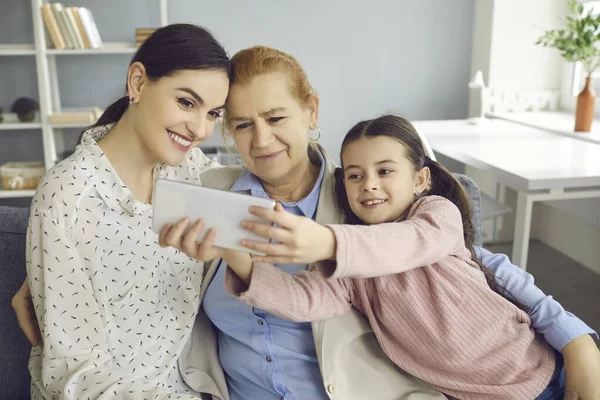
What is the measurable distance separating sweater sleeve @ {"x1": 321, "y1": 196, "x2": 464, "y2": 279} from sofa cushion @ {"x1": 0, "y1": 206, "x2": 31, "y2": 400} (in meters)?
0.79

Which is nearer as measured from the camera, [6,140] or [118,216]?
[118,216]

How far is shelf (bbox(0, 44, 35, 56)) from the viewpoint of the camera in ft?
11.2

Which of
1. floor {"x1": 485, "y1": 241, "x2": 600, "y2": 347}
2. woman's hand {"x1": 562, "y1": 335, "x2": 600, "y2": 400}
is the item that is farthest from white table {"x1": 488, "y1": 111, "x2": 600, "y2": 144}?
woman's hand {"x1": 562, "y1": 335, "x2": 600, "y2": 400}

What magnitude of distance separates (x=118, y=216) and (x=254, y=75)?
1.34 feet

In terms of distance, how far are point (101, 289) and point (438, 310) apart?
64cm

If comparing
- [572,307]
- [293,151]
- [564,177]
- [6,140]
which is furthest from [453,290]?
[6,140]

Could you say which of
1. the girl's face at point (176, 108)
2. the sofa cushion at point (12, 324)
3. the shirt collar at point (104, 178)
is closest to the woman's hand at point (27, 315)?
the sofa cushion at point (12, 324)

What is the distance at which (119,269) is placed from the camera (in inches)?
46.3

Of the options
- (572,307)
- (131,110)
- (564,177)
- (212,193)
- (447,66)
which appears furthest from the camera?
(447,66)

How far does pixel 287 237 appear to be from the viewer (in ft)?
2.83

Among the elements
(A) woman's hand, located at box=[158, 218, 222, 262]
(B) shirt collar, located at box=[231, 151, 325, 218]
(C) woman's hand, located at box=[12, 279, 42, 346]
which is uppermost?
(A) woman's hand, located at box=[158, 218, 222, 262]

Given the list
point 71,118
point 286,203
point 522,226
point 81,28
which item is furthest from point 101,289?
point 81,28

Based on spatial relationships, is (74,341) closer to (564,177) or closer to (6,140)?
(564,177)

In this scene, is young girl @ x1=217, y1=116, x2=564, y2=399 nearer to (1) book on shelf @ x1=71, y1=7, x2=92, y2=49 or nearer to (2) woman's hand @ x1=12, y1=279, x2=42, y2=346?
(2) woman's hand @ x1=12, y1=279, x2=42, y2=346
